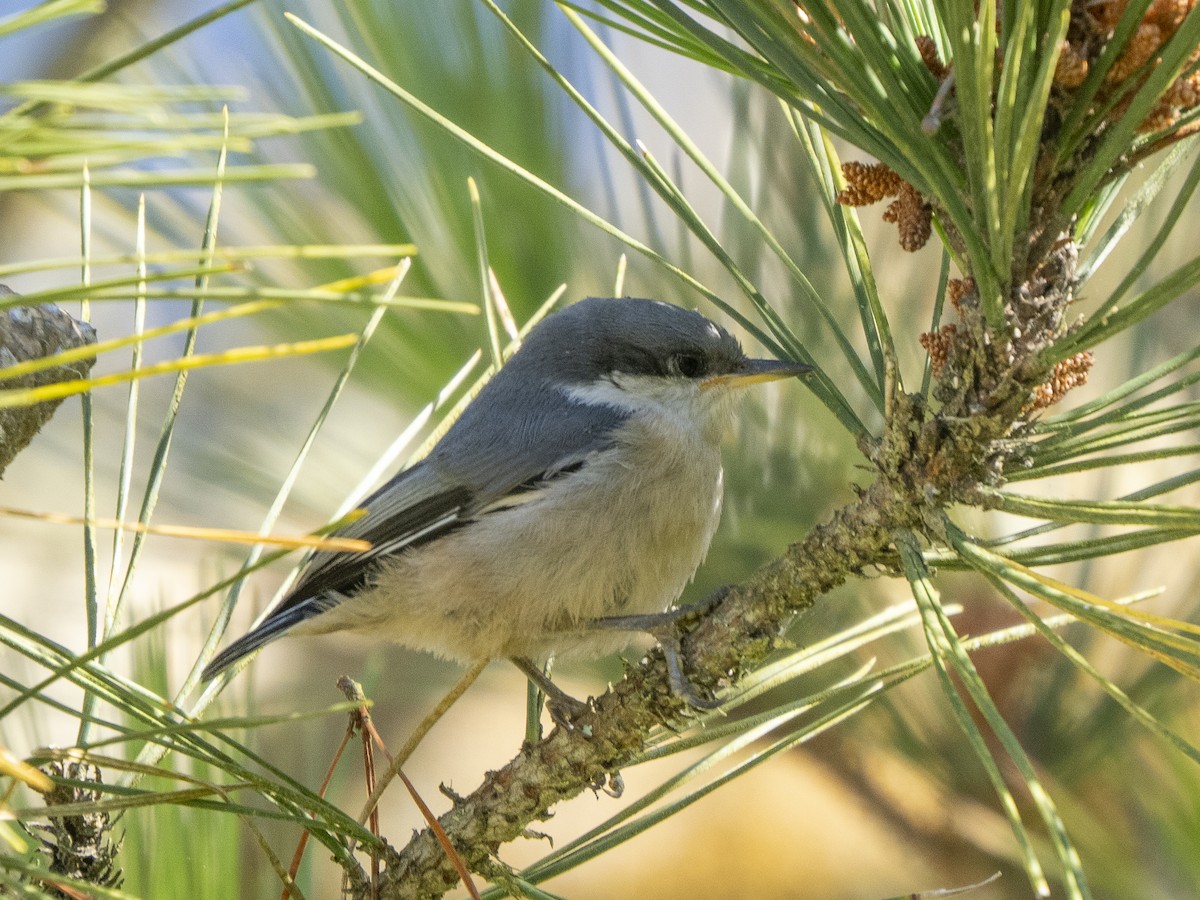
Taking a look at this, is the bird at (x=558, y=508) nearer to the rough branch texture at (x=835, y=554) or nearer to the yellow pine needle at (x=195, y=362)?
the rough branch texture at (x=835, y=554)

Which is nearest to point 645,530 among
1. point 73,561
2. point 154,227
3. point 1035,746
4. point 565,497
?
point 565,497

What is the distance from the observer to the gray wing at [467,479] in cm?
216

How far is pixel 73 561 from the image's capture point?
3689mm

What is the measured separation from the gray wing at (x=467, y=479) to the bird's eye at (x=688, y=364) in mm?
164

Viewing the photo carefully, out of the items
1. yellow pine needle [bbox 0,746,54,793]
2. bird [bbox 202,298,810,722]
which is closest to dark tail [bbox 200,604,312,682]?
bird [bbox 202,298,810,722]

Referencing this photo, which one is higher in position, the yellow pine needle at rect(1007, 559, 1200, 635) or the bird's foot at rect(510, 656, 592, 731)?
the bird's foot at rect(510, 656, 592, 731)

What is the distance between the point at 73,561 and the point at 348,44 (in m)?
2.34

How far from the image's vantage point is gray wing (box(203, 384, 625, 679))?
216 centimetres

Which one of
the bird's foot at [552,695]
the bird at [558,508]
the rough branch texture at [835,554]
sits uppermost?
the bird at [558,508]

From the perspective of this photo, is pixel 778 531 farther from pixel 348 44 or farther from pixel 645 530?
pixel 348 44

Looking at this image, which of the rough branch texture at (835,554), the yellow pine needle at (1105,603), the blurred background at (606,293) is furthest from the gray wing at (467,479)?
the yellow pine needle at (1105,603)

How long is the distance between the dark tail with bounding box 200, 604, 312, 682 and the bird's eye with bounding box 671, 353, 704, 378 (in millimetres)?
822

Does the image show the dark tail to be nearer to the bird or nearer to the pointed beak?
the bird

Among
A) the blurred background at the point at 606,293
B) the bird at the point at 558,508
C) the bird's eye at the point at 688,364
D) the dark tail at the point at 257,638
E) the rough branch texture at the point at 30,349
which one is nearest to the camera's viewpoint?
the rough branch texture at the point at 30,349
